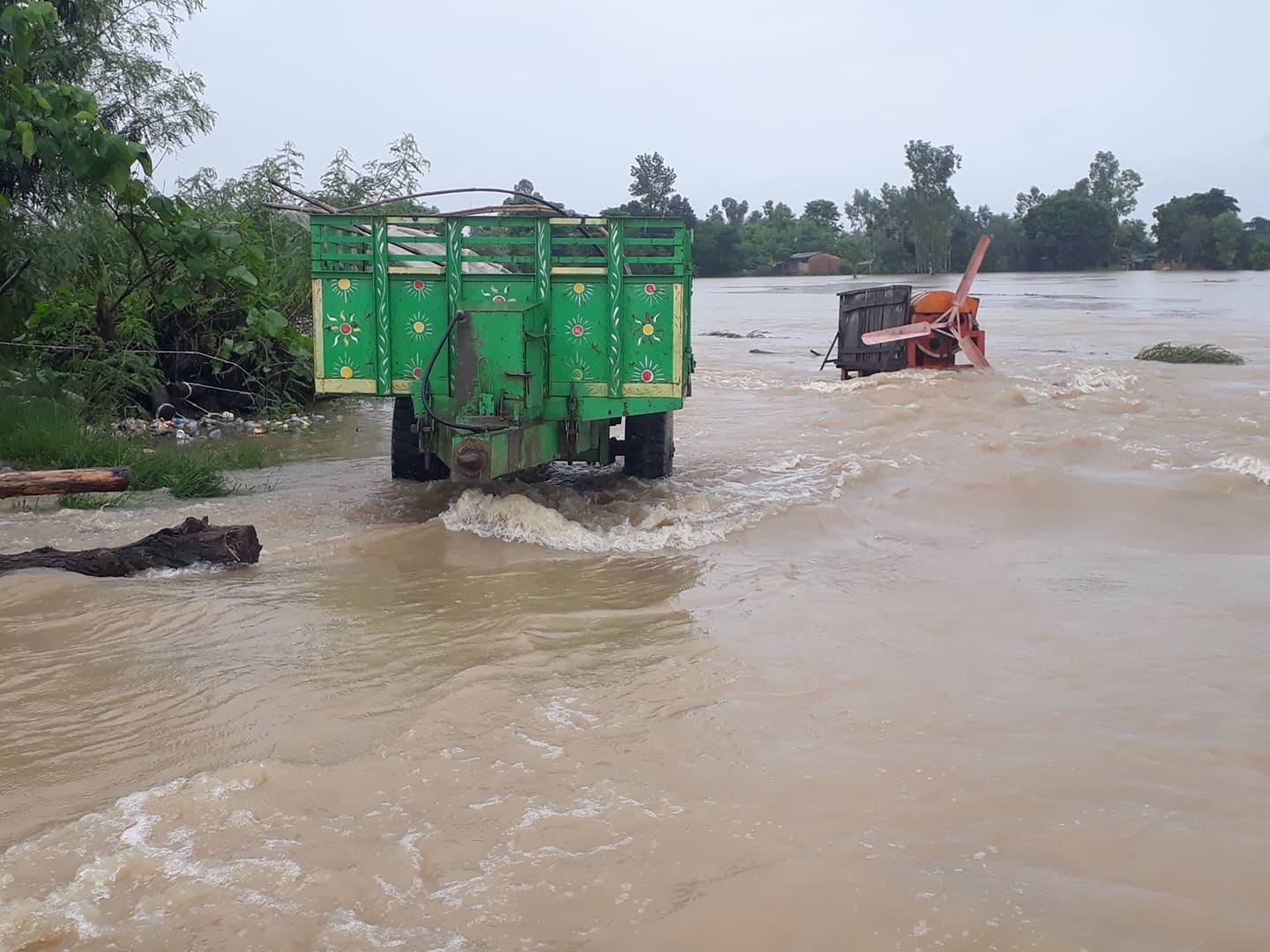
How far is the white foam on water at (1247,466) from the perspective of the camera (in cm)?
917

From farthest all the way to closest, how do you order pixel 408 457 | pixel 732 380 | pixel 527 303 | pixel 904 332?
pixel 732 380, pixel 904 332, pixel 408 457, pixel 527 303

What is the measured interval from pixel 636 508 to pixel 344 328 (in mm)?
2470

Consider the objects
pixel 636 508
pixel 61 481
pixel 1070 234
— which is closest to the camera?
pixel 61 481

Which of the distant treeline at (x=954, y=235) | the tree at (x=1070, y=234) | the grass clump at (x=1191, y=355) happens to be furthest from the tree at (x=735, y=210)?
the grass clump at (x=1191, y=355)

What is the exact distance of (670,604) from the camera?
6051mm

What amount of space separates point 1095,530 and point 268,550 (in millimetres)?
5568

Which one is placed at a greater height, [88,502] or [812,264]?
[812,264]

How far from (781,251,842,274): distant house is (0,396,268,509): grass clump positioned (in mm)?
93846

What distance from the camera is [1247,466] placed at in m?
9.49

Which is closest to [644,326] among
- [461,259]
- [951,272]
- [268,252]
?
[461,259]

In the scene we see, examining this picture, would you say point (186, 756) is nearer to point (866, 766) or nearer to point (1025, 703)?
point (866, 766)

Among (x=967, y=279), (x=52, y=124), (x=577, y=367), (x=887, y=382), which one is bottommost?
(x=887, y=382)

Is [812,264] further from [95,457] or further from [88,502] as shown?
[88,502]

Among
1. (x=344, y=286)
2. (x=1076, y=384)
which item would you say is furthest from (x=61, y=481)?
(x=1076, y=384)
